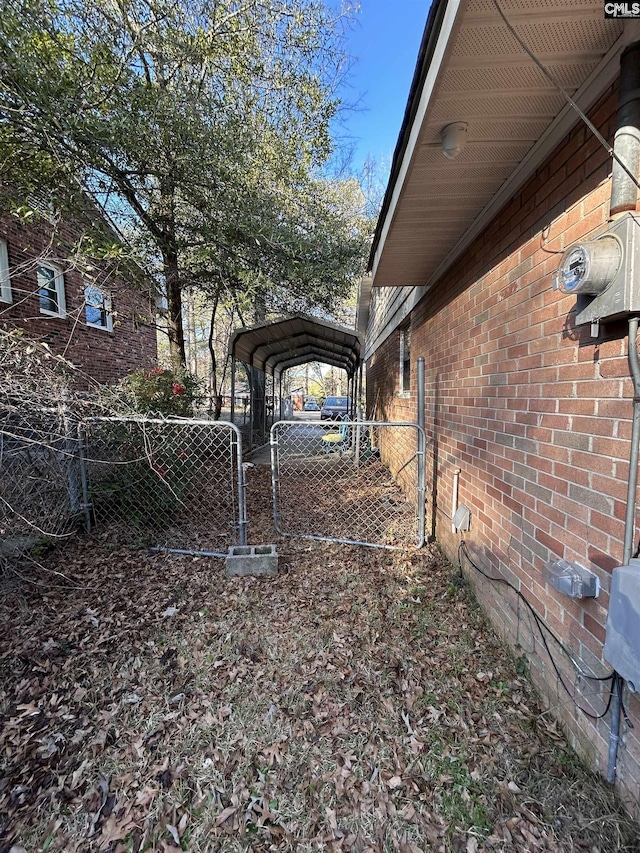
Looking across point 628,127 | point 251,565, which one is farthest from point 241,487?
point 628,127

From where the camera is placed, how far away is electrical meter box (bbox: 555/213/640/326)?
50.7 inches

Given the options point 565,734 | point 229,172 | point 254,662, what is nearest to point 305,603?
point 254,662

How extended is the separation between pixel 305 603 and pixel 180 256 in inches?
256

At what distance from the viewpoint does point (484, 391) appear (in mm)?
2693

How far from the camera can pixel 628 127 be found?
1.32m

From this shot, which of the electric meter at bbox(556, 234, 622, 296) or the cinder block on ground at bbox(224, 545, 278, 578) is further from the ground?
the electric meter at bbox(556, 234, 622, 296)

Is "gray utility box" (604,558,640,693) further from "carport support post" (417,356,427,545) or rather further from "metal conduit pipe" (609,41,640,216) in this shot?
"carport support post" (417,356,427,545)

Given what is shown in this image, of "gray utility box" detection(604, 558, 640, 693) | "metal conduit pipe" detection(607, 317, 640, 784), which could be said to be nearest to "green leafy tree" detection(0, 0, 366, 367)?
"metal conduit pipe" detection(607, 317, 640, 784)

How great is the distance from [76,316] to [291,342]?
5015mm

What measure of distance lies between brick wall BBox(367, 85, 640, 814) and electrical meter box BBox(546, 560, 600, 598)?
37 millimetres

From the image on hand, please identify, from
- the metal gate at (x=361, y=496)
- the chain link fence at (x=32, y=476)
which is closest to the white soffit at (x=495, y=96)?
the metal gate at (x=361, y=496)

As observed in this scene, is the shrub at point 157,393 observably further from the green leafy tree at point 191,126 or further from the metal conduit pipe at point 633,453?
the metal conduit pipe at point 633,453

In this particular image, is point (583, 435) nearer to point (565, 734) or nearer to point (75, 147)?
point (565, 734)

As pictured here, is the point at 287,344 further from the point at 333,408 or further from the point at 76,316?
the point at 333,408
